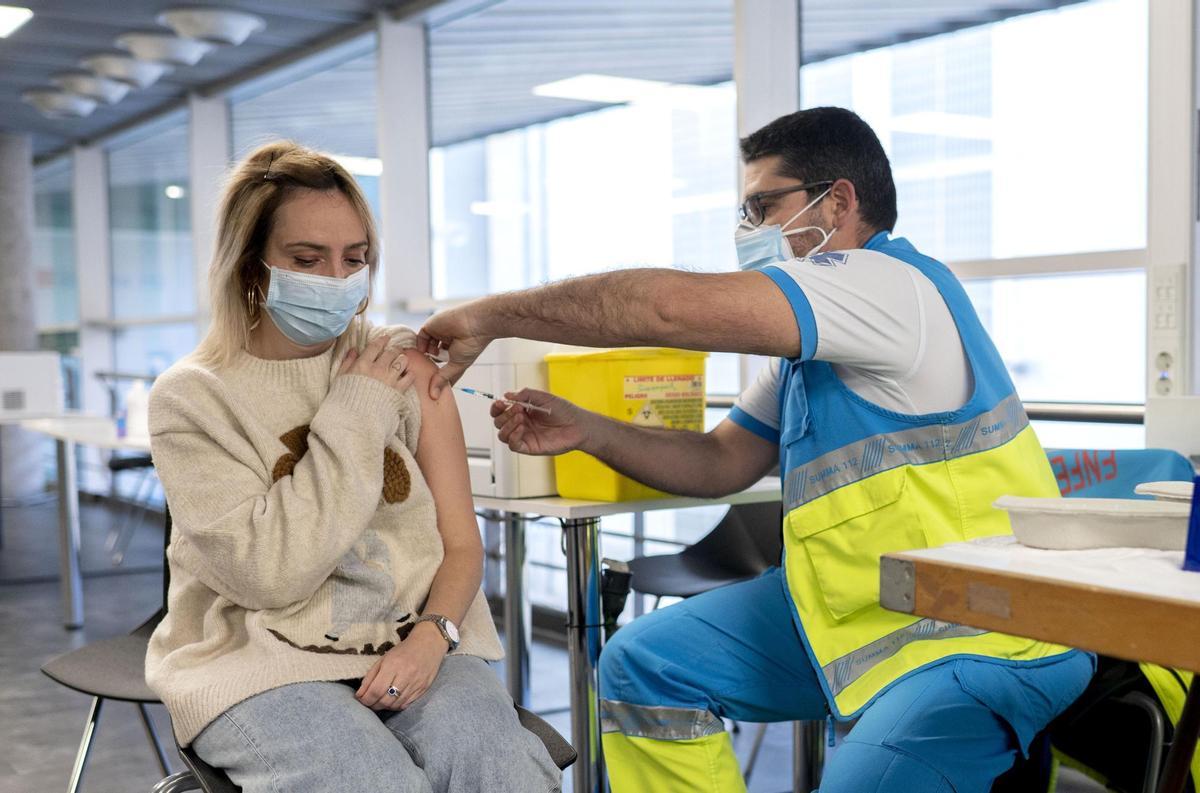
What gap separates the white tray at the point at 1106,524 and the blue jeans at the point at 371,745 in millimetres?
717

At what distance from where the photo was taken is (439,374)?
1.84 metres

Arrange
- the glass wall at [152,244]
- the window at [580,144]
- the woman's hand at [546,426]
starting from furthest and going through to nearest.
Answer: the glass wall at [152,244] < the window at [580,144] < the woman's hand at [546,426]

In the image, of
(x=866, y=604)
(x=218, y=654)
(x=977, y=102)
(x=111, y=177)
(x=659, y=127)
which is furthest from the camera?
(x=111, y=177)

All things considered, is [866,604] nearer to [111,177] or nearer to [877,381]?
[877,381]

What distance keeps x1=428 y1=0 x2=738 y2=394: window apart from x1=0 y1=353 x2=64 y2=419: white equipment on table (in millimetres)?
1855

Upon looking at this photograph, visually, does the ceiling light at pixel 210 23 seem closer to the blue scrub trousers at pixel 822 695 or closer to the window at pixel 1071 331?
the window at pixel 1071 331

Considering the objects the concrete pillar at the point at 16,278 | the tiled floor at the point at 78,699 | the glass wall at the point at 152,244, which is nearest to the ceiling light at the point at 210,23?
the tiled floor at the point at 78,699

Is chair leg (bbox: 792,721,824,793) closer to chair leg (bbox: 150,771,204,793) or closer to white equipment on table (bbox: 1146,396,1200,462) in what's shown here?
white equipment on table (bbox: 1146,396,1200,462)

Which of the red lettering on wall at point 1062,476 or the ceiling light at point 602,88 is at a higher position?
the ceiling light at point 602,88

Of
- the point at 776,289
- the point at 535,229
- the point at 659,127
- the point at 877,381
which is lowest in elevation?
the point at 877,381

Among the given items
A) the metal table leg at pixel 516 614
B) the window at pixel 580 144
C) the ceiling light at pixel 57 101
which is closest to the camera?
the metal table leg at pixel 516 614

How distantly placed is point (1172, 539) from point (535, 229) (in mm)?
3982

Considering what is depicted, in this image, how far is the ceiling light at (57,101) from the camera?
7148mm

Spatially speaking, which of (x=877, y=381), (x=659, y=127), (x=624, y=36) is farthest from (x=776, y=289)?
(x=624, y=36)
